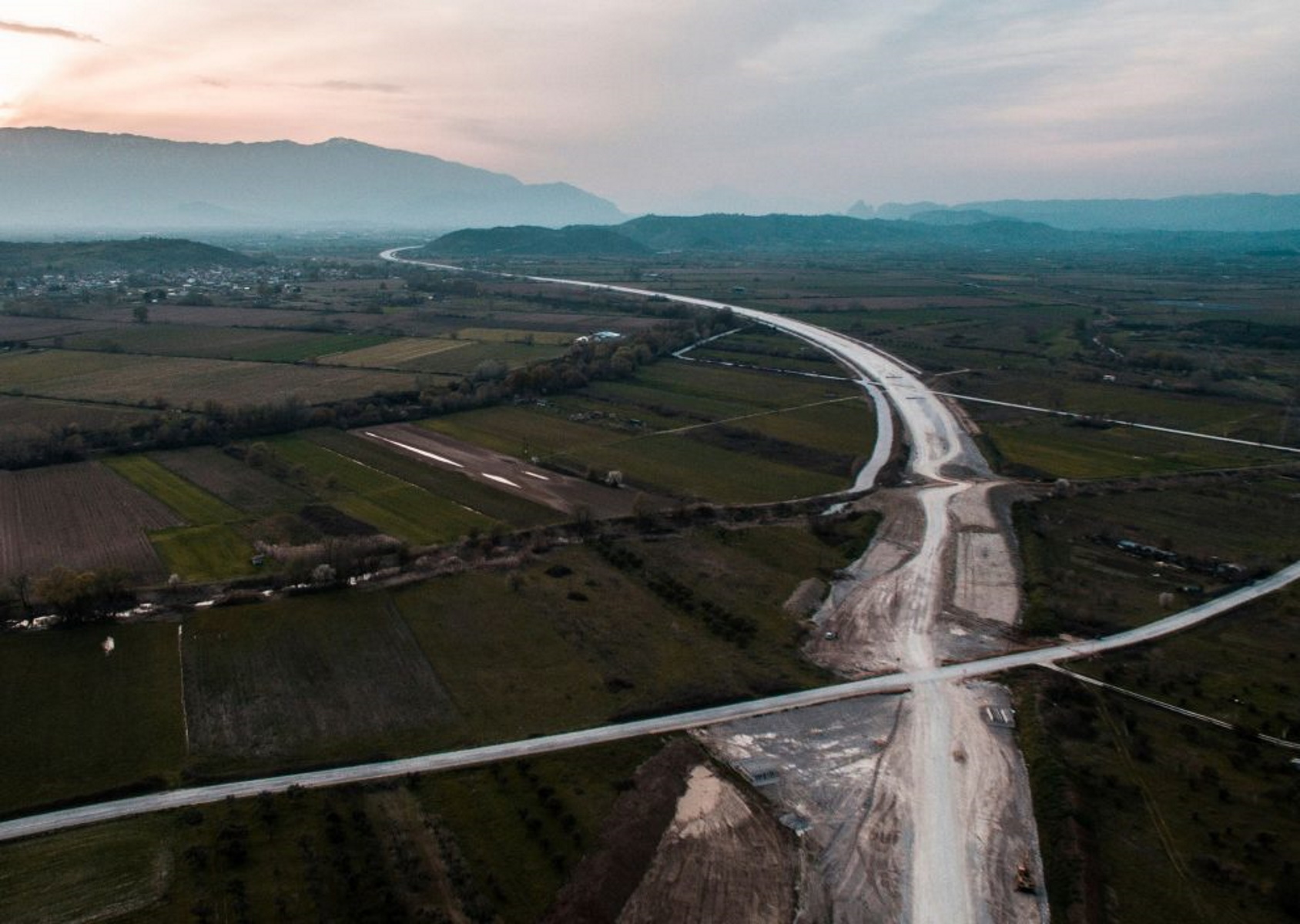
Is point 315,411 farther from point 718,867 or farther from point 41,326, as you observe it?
point 41,326

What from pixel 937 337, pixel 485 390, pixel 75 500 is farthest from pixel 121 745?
pixel 937 337

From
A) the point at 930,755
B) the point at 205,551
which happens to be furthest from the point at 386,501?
the point at 930,755

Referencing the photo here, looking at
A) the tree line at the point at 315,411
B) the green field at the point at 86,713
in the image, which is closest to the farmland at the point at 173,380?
the tree line at the point at 315,411

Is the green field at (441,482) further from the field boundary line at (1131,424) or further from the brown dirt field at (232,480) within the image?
the field boundary line at (1131,424)

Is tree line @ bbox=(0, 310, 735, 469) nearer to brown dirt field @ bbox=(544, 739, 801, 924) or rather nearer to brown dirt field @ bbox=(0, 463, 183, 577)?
brown dirt field @ bbox=(0, 463, 183, 577)

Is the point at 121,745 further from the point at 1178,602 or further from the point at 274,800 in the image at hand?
the point at 1178,602

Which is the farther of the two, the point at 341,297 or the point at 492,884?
the point at 341,297
